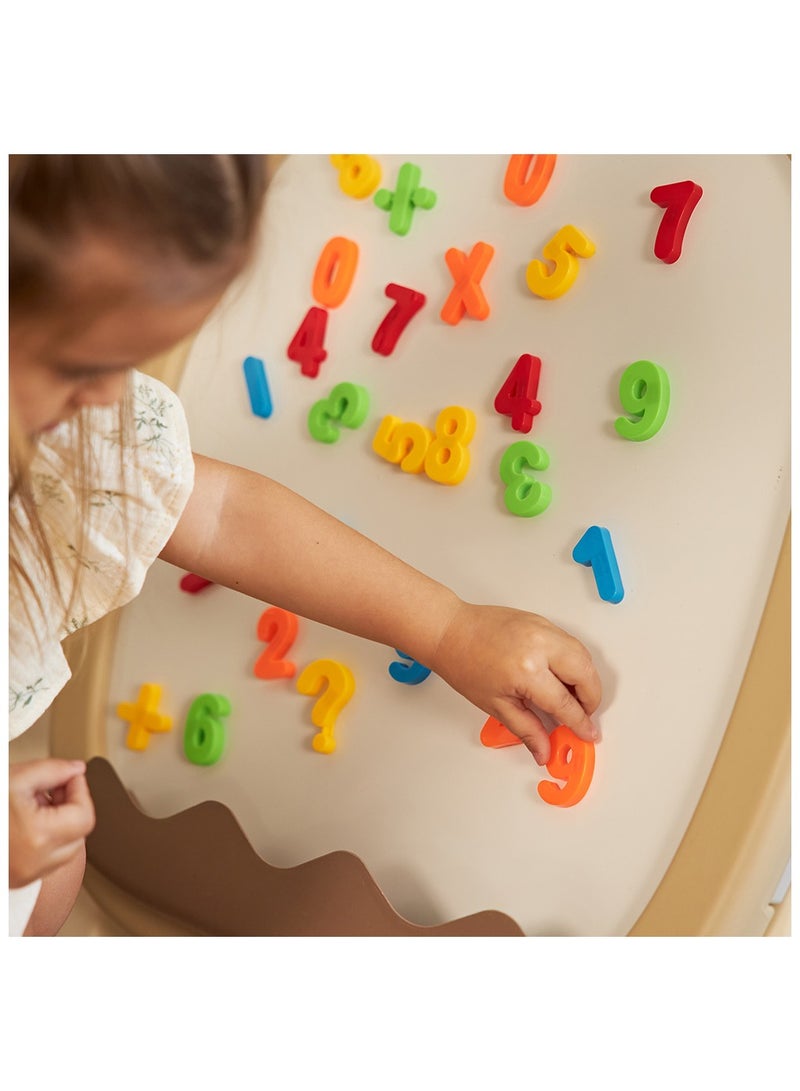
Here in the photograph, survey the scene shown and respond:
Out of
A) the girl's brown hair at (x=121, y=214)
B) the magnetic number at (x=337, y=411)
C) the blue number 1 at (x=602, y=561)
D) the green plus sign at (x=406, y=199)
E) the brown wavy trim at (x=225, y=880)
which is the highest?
the green plus sign at (x=406, y=199)

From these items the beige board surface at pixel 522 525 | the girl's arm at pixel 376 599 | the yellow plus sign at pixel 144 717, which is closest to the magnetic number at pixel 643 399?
the beige board surface at pixel 522 525

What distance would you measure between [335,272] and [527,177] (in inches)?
6.1

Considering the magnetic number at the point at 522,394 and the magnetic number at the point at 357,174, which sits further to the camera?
the magnetic number at the point at 357,174

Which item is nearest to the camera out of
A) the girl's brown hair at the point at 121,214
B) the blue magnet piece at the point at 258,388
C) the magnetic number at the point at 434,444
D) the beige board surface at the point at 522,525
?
the girl's brown hair at the point at 121,214

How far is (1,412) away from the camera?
42 centimetres

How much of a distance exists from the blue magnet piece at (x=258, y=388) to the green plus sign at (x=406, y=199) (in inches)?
5.3

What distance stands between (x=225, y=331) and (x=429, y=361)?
193mm

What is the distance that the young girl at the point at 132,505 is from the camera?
361 mm

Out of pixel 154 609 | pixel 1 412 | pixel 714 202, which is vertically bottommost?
pixel 154 609

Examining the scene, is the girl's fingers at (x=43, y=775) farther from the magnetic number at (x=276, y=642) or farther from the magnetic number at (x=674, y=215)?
the magnetic number at (x=674, y=215)

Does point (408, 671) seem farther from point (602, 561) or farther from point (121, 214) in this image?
point (121, 214)
